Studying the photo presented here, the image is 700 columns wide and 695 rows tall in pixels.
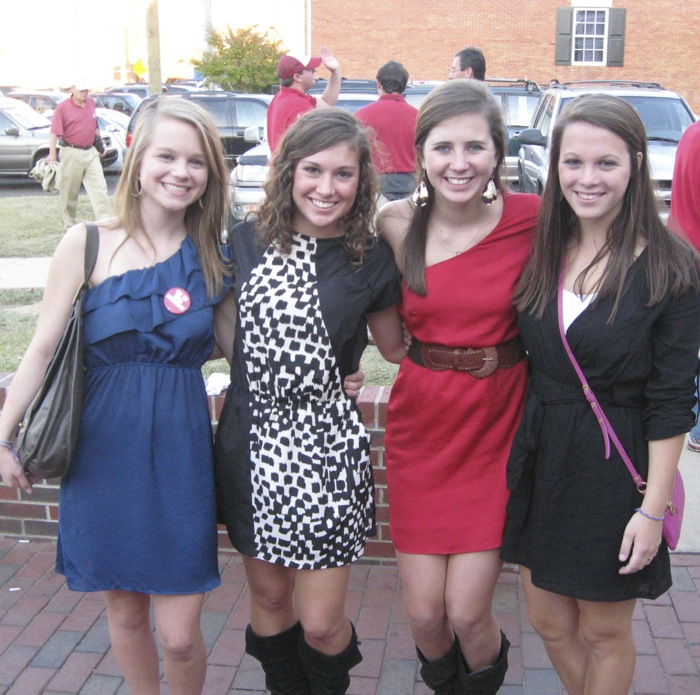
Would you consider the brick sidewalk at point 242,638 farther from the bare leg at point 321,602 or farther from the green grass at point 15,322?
the green grass at point 15,322

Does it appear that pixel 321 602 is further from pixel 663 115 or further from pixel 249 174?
pixel 663 115

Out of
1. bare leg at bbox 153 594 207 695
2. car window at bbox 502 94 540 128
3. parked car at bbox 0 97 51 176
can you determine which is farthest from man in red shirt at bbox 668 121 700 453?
parked car at bbox 0 97 51 176

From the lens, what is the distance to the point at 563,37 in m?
31.8

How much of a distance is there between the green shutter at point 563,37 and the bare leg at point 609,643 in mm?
32031

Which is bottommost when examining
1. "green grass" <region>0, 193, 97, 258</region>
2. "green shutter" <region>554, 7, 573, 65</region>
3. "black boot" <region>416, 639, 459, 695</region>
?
"black boot" <region>416, 639, 459, 695</region>

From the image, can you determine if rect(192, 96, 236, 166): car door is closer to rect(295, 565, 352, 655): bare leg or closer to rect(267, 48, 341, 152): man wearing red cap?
rect(267, 48, 341, 152): man wearing red cap

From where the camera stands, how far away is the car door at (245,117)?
1645 centimetres

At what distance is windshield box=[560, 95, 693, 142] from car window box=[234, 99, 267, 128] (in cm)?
806

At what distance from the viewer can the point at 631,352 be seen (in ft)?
7.70

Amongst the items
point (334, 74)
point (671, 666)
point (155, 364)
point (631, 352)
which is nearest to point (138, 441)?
point (155, 364)

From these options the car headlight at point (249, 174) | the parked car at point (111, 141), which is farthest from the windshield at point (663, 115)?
the parked car at point (111, 141)

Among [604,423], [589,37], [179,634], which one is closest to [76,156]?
[179,634]

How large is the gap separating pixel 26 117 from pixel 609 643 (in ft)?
59.7

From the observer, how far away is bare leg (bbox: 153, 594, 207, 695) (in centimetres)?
262
